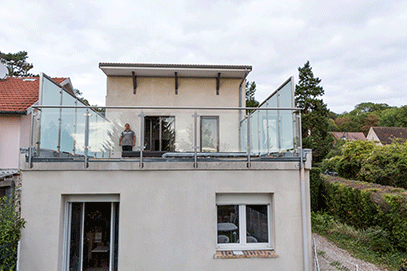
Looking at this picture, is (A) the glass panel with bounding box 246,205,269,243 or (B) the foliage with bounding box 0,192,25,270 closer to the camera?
(B) the foliage with bounding box 0,192,25,270

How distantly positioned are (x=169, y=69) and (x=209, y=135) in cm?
557

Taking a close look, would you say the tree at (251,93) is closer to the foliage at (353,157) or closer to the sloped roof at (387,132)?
the foliage at (353,157)

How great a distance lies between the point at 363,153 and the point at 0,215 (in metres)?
16.3

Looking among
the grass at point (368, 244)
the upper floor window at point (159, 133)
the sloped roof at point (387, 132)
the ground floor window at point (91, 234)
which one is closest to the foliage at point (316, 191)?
the grass at point (368, 244)

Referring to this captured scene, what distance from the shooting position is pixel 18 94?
12055mm

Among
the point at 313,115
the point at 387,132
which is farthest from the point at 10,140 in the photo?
the point at 387,132

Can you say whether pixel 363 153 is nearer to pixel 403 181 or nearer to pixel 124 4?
pixel 403 181

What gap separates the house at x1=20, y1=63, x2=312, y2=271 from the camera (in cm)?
512

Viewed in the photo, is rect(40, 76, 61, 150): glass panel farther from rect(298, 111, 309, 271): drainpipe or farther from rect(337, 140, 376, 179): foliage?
rect(337, 140, 376, 179): foliage

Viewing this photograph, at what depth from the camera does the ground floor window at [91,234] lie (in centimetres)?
531

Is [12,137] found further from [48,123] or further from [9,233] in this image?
[9,233]

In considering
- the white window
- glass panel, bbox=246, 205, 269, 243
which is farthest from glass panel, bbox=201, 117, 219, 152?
glass panel, bbox=246, 205, 269, 243

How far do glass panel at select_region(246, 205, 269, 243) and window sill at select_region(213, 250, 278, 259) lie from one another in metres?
0.24

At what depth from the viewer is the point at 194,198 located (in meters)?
5.30
